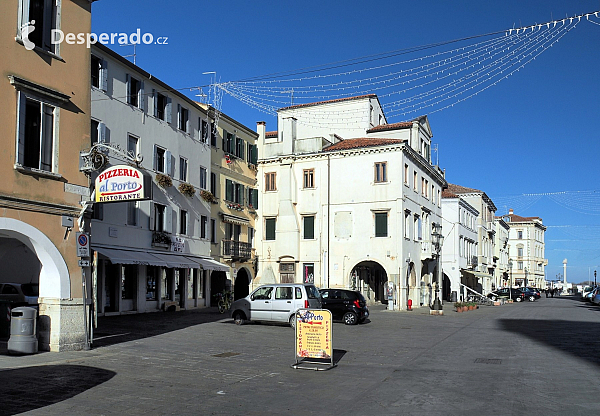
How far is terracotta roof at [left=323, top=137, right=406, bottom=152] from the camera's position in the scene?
39781mm

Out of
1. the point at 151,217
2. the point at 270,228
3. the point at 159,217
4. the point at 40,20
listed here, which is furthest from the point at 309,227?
the point at 40,20

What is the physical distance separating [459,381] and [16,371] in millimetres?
8860

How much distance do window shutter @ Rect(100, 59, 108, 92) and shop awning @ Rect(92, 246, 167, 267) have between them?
23.9 ft

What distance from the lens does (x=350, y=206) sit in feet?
135

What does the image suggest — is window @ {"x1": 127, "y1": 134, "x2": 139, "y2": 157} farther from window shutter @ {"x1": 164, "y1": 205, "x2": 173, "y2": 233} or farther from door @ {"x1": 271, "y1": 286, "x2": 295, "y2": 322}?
door @ {"x1": 271, "y1": 286, "x2": 295, "y2": 322}

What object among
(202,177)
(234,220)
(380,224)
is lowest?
(380,224)

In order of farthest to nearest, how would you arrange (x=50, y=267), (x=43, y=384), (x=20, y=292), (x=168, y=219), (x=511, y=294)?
(x=511, y=294)
(x=168, y=219)
(x=20, y=292)
(x=50, y=267)
(x=43, y=384)

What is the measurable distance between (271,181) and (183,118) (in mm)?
11599

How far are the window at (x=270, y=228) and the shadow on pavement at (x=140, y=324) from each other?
13.2 m

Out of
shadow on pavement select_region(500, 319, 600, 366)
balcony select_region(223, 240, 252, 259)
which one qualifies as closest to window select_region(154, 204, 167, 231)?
balcony select_region(223, 240, 252, 259)

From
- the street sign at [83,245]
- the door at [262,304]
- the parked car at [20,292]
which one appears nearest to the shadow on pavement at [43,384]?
the street sign at [83,245]

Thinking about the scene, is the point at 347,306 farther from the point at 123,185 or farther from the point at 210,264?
the point at 123,185

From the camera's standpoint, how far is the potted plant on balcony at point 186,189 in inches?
1284

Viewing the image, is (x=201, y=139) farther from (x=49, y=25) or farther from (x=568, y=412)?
(x=568, y=412)
